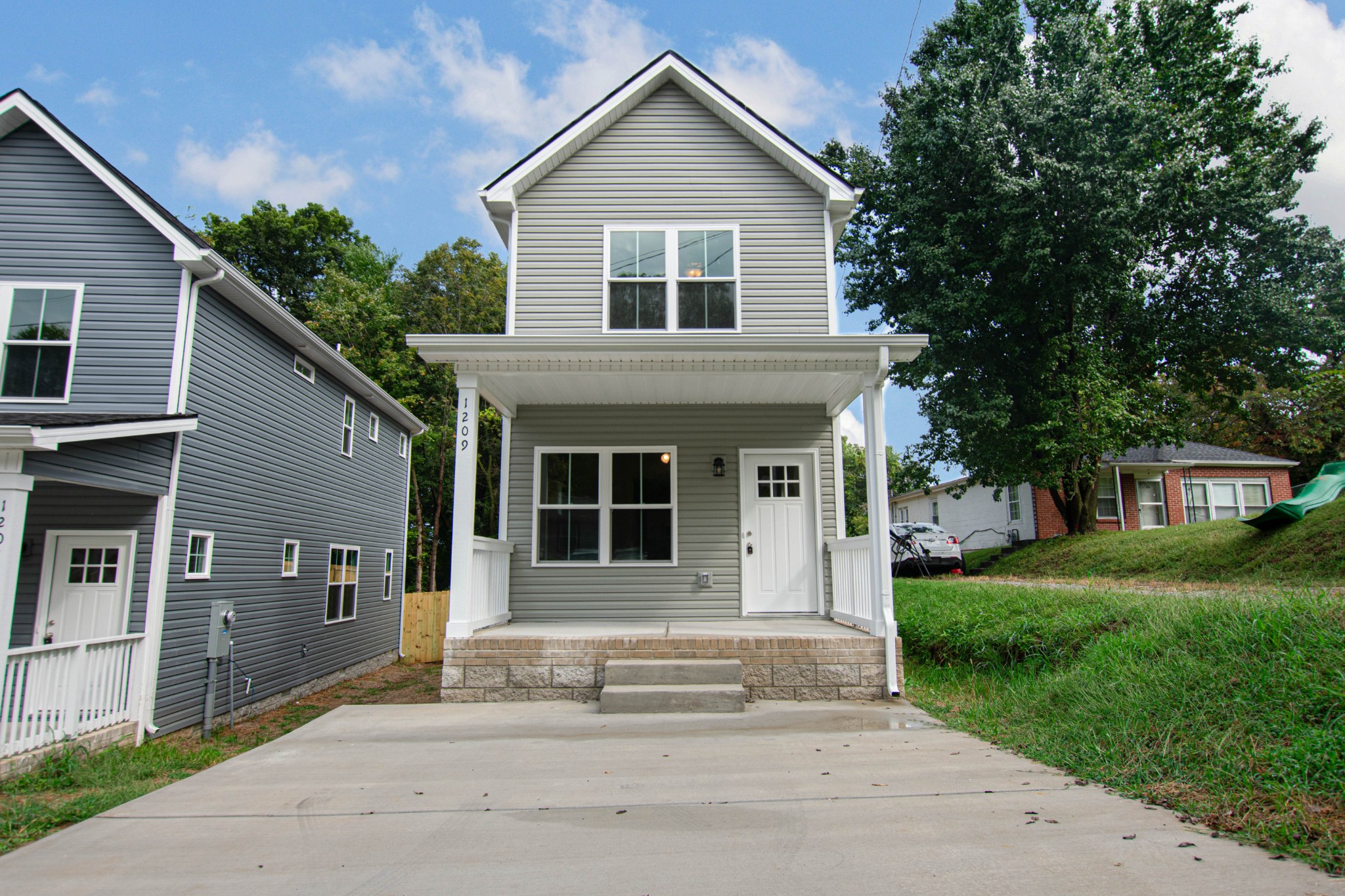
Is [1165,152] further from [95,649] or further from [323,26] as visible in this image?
[95,649]

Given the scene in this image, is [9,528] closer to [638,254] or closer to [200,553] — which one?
[200,553]

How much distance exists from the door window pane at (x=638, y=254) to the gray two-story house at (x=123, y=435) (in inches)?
175

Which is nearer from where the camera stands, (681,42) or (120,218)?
(120,218)

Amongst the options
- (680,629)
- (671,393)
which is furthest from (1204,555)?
(671,393)

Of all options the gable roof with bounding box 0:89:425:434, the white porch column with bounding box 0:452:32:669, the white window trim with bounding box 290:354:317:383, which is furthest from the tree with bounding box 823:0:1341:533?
the white porch column with bounding box 0:452:32:669

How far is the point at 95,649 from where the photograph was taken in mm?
6918

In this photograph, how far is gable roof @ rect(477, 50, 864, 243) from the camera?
30.3ft

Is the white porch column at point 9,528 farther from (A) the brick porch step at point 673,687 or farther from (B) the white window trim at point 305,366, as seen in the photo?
(B) the white window trim at point 305,366

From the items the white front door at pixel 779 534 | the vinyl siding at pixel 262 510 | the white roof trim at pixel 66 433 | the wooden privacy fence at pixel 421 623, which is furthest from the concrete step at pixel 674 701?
the wooden privacy fence at pixel 421 623

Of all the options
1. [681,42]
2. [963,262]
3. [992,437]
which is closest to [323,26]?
[681,42]

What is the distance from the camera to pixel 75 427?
6168mm

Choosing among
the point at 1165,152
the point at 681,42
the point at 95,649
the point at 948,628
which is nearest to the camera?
the point at 95,649

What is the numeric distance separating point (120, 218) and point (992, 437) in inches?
615

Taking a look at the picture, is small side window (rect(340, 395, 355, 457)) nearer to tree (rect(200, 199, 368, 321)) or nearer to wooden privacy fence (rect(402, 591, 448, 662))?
wooden privacy fence (rect(402, 591, 448, 662))
